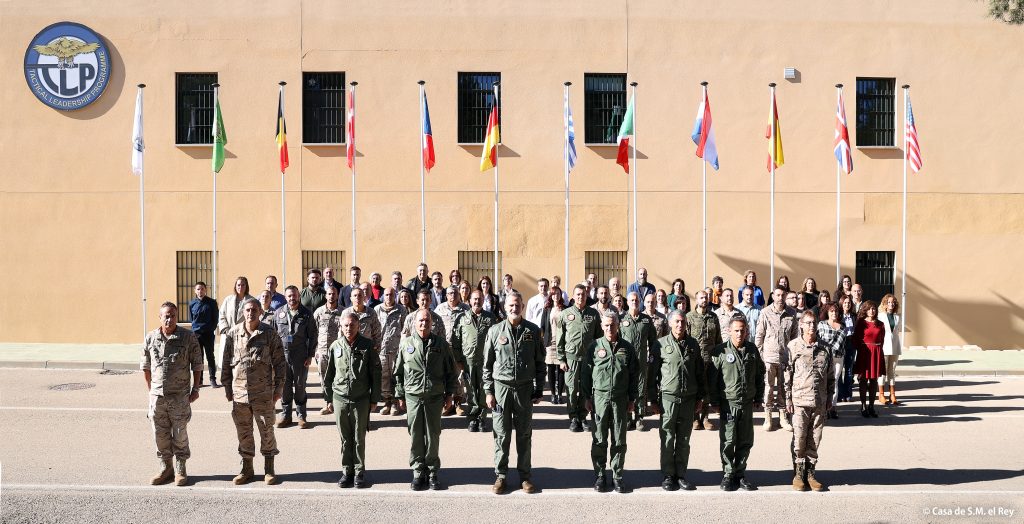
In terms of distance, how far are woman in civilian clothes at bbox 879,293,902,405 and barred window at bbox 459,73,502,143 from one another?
9.14 m

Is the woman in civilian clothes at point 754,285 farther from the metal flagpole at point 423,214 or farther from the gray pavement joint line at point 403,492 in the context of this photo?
the metal flagpole at point 423,214

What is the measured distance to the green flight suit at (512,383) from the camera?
8.13 metres

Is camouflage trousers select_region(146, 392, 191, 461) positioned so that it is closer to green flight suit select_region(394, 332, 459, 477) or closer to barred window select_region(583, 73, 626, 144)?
green flight suit select_region(394, 332, 459, 477)

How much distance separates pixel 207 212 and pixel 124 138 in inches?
95.4

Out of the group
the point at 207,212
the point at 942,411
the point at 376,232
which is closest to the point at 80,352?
the point at 207,212

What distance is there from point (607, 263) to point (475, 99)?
454cm

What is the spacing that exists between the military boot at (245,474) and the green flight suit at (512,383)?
7.99 feet

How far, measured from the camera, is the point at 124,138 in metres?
18.3

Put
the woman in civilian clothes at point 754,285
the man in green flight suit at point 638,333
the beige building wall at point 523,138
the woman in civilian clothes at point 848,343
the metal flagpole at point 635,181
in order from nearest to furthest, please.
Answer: the man in green flight suit at point 638,333
the woman in civilian clothes at point 848,343
the woman in civilian clothes at point 754,285
the metal flagpole at point 635,181
the beige building wall at point 523,138

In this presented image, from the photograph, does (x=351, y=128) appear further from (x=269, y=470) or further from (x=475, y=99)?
(x=269, y=470)

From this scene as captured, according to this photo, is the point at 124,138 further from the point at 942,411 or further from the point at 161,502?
the point at 942,411

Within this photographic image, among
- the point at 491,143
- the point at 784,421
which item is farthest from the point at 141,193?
the point at 784,421

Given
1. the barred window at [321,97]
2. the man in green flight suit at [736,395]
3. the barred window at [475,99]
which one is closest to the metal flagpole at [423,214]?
the barred window at [475,99]

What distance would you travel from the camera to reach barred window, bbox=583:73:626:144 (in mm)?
18297
